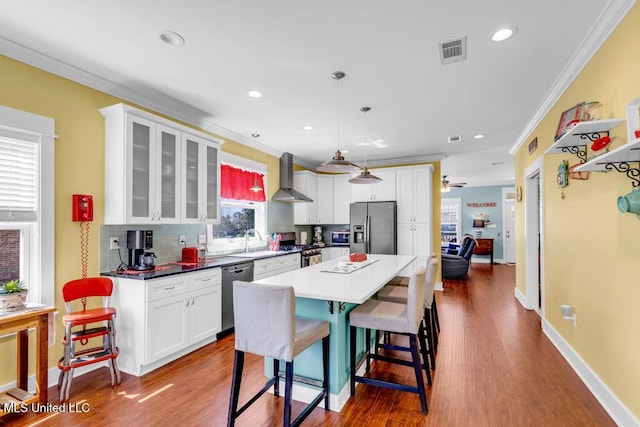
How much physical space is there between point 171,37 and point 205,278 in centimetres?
223

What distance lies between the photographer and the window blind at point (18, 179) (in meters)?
2.40

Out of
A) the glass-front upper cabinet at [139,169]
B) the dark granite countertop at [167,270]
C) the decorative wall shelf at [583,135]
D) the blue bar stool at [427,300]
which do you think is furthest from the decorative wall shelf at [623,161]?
the glass-front upper cabinet at [139,169]

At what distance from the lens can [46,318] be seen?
7.61 ft

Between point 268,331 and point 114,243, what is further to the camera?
point 114,243

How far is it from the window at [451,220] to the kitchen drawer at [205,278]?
373 inches

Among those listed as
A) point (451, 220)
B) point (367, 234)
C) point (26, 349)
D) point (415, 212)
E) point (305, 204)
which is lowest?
point (26, 349)

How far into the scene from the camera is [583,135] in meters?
2.35

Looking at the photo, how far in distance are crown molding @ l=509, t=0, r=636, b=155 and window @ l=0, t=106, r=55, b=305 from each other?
4141 millimetres

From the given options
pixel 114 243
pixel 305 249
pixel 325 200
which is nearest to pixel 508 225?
pixel 325 200

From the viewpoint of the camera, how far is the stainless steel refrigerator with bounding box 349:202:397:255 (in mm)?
6000

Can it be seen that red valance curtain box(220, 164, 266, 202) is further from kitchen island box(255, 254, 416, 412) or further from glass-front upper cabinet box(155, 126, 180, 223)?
kitchen island box(255, 254, 416, 412)

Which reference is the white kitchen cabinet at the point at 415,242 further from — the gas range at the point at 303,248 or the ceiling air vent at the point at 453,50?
the ceiling air vent at the point at 453,50

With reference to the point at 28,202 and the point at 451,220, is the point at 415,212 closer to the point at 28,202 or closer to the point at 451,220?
the point at 28,202

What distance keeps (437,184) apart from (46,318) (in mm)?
6068
